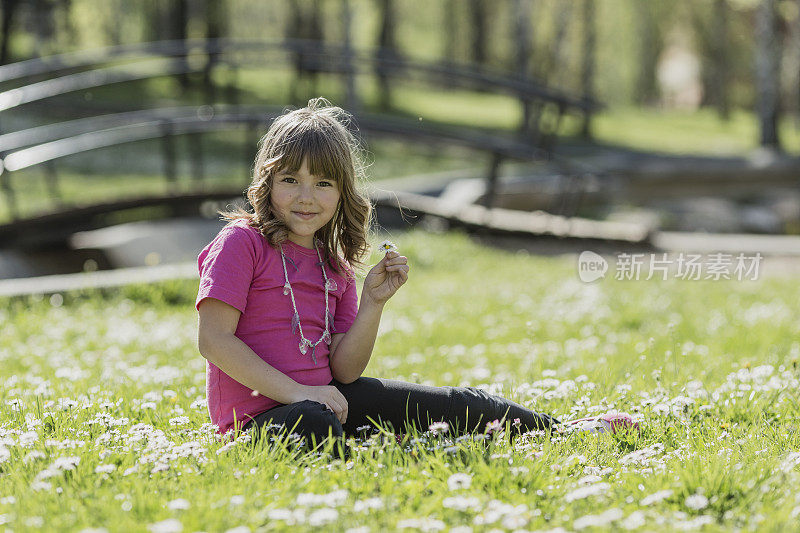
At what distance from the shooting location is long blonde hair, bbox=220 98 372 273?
3285mm

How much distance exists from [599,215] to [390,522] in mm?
14703

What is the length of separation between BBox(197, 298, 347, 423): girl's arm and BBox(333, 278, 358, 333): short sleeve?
0.42 metres

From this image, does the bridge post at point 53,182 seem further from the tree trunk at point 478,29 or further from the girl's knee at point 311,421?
the tree trunk at point 478,29

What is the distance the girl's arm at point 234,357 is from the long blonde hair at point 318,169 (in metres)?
0.36

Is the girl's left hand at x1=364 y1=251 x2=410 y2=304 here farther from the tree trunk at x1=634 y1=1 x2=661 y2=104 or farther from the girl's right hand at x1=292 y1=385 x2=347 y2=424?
the tree trunk at x1=634 y1=1 x2=661 y2=104

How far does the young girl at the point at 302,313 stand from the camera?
10.2 ft

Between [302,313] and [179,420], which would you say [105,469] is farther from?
[302,313]

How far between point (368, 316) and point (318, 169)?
0.58 m

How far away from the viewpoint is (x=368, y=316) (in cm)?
336

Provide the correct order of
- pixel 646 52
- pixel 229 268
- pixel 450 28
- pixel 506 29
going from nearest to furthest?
1. pixel 229 268
2. pixel 450 28
3. pixel 506 29
4. pixel 646 52

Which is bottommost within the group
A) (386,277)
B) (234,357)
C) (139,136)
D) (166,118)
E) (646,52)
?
(234,357)

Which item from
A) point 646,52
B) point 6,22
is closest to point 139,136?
point 6,22

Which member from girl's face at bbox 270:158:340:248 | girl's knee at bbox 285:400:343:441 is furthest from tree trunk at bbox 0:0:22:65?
girl's knee at bbox 285:400:343:441

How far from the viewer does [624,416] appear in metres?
3.47
